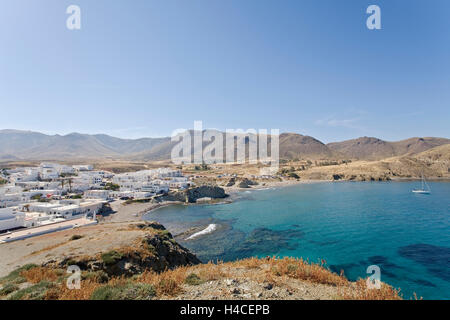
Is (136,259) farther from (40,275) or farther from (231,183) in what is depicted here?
(231,183)

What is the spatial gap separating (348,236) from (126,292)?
31506 mm

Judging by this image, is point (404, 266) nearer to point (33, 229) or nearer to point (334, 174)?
point (33, 229)

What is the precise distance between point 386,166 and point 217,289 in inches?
5851

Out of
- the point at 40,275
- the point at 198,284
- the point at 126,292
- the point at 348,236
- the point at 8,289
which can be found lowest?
the point at 348,236

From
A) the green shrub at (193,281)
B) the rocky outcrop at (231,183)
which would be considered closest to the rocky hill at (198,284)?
the green shrub at (193,281)

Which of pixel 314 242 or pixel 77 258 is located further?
pixel 314 242

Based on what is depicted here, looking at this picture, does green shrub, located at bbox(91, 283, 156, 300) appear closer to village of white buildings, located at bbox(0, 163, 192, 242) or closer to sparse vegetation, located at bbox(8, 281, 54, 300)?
sparse vegetation, located at bbox(8, 281, 54, 300)

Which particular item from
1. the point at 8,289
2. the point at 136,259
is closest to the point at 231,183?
Answer: the point at 136,259

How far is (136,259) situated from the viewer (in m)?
14.4

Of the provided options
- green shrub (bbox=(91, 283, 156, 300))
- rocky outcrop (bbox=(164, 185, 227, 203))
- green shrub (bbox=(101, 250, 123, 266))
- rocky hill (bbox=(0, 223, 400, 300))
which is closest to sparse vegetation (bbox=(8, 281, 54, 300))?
rocky hill (bbox=(0, 223, 400, 300))

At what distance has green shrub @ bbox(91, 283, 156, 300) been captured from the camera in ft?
21.0
